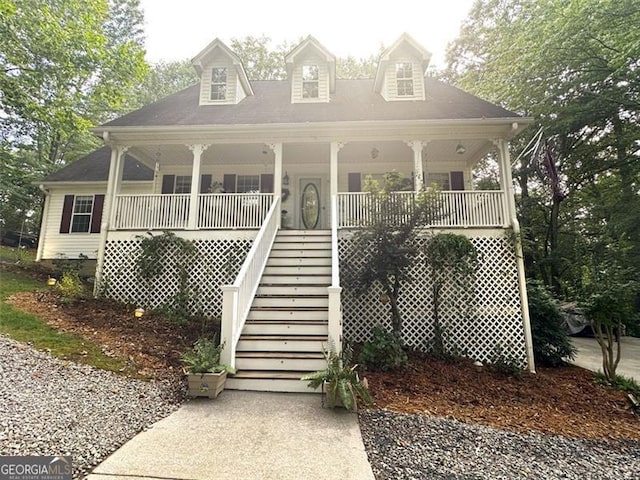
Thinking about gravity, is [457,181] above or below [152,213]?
above

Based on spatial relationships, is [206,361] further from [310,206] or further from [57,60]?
[57,60]

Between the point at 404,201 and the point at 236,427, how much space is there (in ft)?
16.5

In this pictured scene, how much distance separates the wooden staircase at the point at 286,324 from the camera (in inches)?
181

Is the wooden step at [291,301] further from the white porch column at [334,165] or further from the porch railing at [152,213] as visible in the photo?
the porch railing at [152,213]

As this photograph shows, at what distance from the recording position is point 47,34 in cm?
880

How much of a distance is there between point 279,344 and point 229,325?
2.69ft

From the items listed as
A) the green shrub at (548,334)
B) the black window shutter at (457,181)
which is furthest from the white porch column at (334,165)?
the green shrub at (548,334)

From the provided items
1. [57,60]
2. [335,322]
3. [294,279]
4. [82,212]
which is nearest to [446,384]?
[335,322]

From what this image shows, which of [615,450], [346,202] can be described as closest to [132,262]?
[346,202]

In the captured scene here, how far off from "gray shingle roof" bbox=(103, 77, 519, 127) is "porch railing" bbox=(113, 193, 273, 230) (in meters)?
1.88

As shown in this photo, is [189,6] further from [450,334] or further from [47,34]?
[450,334]

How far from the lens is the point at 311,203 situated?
33.3ft

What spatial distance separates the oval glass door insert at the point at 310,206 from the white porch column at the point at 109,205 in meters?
4.94

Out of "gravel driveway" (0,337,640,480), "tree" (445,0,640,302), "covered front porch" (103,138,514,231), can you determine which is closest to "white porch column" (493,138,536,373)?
"covered front porch" (103,138,514,231)
